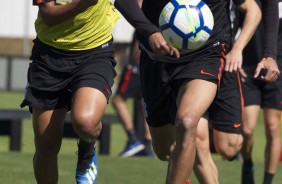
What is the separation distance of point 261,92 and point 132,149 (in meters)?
3.45

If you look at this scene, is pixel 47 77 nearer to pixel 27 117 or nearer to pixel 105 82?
pixel 105 82

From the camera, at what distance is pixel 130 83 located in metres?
13.8

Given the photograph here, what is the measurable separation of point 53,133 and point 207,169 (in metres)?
1.18

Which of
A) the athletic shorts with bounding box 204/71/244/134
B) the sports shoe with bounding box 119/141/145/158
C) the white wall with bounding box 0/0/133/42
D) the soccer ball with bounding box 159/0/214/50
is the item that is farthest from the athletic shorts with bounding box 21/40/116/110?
the white wall with bounding box 0/0/133/42

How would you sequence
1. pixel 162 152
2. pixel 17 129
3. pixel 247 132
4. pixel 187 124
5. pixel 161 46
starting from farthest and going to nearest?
pixel 17 129 → pixel 247 132 → pixel 162 152 → pixel 187 124 → pixel 161 46

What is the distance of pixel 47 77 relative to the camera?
732cm

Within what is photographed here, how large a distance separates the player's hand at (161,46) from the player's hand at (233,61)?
22.3 inches

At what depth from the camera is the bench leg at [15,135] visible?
12.8m

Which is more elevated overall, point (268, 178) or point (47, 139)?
point (47, 139)

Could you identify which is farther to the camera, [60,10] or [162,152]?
[162,152]

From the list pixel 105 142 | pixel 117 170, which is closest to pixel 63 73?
pixel 117 170

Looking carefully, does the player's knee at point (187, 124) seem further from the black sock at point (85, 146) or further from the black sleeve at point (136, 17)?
the black sock at point (85, 146)

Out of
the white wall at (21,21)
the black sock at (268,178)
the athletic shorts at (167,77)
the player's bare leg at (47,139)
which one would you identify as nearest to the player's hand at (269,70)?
the athletic shorts at (167,77)

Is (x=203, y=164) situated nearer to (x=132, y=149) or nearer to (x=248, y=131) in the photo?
(x=248, y=131)
